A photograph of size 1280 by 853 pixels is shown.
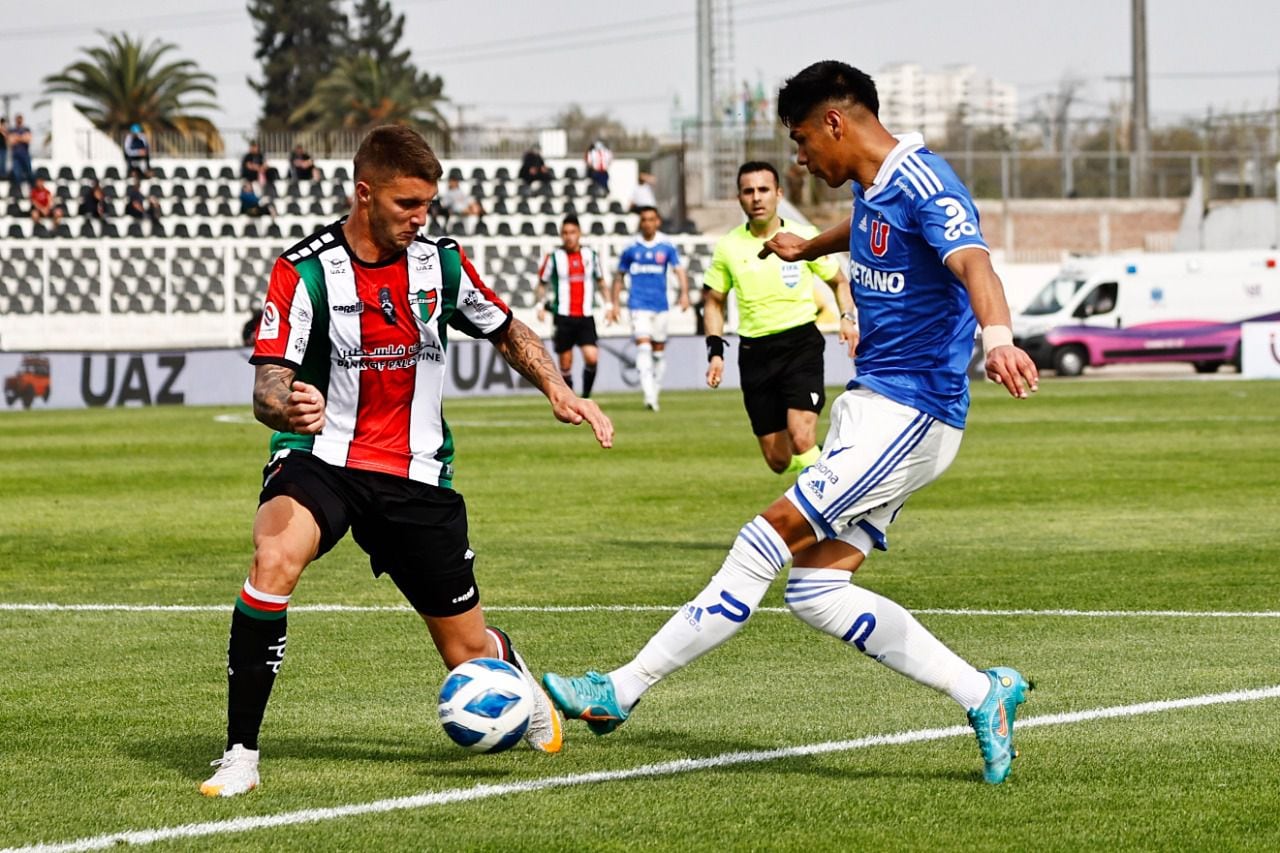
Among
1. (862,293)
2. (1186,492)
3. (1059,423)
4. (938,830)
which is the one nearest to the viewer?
(938,830)

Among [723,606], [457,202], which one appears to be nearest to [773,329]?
[723,606]

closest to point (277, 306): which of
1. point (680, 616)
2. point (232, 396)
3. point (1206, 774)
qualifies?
point (680, 616)

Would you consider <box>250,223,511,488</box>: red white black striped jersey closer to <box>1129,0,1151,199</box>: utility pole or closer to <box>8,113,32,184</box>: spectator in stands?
<box>8,113,32,184</box>: spectator in stands

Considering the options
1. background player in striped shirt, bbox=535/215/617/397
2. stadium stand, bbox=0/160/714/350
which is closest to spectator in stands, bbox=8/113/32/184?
stadium stand, bbox=0/160/714/350

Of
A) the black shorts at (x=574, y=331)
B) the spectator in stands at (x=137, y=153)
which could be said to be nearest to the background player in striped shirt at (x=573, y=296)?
the black shorts at (x=574, y=331)

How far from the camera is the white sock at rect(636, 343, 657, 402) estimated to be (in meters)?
26.0

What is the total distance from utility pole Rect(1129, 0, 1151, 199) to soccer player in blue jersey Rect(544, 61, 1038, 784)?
52.7 meters

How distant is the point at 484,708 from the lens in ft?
18.8

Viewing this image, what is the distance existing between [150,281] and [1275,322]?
2300 cm

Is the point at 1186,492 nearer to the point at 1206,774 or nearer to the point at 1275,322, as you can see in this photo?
the point at 1206,774

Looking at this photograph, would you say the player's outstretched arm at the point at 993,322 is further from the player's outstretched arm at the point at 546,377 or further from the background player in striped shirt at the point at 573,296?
the background player in striped shirt at the point at 573,296

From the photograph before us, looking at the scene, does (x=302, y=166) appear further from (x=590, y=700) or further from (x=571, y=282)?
(x=590, y=700)

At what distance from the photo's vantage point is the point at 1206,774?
5.54m

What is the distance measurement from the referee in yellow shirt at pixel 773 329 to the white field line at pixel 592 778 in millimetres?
4908
